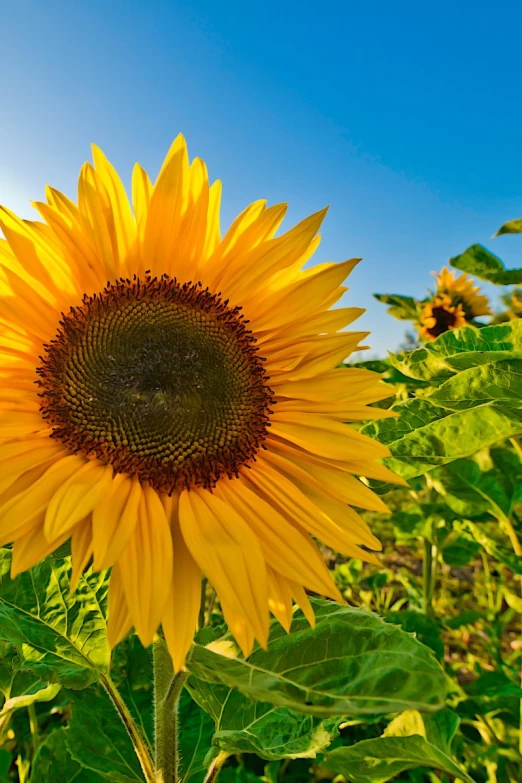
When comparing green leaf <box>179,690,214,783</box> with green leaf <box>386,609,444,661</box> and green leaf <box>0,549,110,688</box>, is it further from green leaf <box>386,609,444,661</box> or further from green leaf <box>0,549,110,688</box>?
green leaf <box>386,609,444,661</box>

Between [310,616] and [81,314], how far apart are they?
666 millimetres

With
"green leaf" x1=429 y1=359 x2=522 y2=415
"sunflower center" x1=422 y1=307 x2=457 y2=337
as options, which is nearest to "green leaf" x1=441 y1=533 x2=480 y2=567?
"sunflower center" x1=422 y1=307 x2=457 y2=337

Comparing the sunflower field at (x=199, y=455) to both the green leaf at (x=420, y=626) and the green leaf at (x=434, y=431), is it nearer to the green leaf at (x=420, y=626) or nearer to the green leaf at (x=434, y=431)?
the green leaf at (x=434, y=431)

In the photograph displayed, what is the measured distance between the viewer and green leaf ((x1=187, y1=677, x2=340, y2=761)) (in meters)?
0.98

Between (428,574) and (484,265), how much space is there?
4.71ft

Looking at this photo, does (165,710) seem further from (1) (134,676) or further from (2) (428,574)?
(2) (428,574)

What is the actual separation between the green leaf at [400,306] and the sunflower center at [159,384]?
1.69 metres

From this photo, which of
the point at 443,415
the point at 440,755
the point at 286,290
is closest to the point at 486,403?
the point at 443,415

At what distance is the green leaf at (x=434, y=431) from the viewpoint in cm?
113

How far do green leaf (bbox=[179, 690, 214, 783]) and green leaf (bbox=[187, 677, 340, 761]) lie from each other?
0.98ft

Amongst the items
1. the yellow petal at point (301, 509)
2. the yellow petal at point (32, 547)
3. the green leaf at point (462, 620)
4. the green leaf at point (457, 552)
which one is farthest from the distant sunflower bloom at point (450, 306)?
the yellow petal at point (32, 547)

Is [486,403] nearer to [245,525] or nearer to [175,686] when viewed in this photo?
[245,525]

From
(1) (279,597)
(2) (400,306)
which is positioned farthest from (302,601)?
(2) (400,306)

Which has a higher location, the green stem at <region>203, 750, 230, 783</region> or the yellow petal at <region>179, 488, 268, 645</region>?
the yellow petal at <region>179, 488, 268, 645</region>
